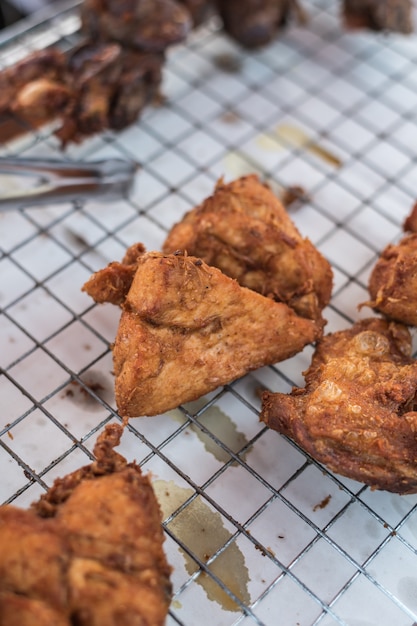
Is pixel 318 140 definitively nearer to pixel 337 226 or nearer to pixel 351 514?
pixel 337 226

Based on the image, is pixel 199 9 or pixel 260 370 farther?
pixel 199 9

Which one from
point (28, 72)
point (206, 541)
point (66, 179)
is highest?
point (28, 72)

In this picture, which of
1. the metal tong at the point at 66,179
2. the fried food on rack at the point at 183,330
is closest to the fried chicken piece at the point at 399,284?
the fried food on rack at the point at 183,330

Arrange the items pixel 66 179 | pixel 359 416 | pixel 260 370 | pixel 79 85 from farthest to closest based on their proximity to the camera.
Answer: pixel 79 85, pixel 66 179, pixel 260 370, pixel 359 416

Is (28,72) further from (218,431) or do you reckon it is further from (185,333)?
Result: (218,431)

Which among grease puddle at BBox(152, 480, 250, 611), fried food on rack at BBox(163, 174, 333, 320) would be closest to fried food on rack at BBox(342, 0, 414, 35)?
fried food on rack at BBox(163, 174, 333, 320)

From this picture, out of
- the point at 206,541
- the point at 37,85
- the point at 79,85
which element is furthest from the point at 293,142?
the point at 206,541

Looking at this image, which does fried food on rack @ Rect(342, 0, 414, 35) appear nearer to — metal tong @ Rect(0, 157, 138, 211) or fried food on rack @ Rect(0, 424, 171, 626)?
metal tong @ Rect(0, 157, 138, 211)

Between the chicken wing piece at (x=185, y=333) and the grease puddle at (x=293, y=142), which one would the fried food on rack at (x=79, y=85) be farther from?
the chicken wing piece at (x=185, y=333)
